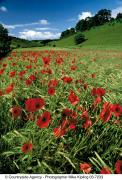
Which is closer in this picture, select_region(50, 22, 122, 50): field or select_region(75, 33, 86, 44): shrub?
select_region(50, 22, 122, 50): field

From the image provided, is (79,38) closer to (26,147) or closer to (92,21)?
(92,21)

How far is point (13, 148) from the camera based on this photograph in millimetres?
3186

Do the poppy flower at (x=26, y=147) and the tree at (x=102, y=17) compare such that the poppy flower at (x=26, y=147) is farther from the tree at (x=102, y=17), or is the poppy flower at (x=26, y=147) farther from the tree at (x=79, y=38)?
the tree at (x=102, y=17)

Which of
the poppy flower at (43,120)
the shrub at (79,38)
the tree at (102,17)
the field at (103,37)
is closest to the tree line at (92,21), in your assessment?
the tree at (102,17)

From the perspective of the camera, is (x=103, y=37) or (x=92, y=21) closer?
(x=103, y=37)

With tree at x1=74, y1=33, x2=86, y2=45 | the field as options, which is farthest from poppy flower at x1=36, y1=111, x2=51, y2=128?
tree at x1=74, y1=33, x2=86, y2=45

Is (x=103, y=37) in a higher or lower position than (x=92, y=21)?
lower

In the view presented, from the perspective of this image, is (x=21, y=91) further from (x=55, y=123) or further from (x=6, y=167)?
(x=6, y=167)

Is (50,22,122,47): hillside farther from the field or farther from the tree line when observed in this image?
the tree line

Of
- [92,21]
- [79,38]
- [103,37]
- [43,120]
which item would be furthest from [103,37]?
[43,120]

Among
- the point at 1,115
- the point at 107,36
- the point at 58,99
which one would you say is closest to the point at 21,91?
the point at 58,99

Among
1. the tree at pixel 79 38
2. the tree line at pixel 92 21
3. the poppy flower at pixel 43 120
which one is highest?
the tree line at pixel 92 21

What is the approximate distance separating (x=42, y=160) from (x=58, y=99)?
1.64 meters

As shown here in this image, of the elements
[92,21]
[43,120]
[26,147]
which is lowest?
[26,147]
